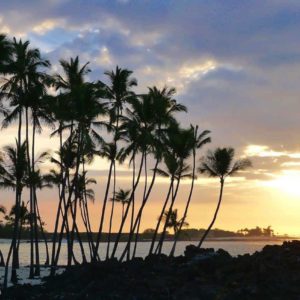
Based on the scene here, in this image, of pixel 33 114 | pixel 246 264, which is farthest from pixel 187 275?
pixel 33 114

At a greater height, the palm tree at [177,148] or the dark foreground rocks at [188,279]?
the palm tree at [177,148]

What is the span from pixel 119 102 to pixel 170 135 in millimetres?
4844

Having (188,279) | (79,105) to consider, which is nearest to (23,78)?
(79,105)

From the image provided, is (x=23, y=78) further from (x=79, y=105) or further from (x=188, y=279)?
(x=188, y=279)

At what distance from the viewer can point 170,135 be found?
46.0m

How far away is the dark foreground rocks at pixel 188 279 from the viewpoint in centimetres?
2878

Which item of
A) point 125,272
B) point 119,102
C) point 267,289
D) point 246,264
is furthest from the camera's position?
point 119,102

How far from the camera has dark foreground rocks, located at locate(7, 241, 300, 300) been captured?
28781 mm

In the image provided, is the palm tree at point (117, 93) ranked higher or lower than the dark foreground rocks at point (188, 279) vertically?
higher

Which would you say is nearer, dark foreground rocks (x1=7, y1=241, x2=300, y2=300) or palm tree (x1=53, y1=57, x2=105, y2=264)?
dark foreground rocks (x1=7, y1=241, x2=300, y2=300)

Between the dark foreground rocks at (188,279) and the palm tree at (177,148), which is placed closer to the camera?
the dark foreground rocks at (188,279)

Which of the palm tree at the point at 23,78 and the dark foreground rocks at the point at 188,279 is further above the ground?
the palm tree at the point at 23,78

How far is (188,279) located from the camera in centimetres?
3275

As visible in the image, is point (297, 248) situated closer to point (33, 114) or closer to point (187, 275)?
point (187, 275)
